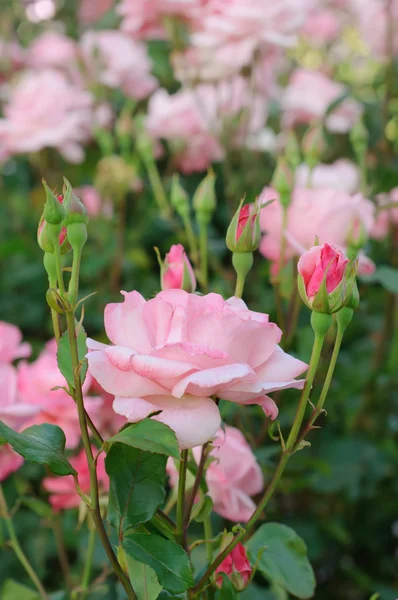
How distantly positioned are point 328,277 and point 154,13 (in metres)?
0.87

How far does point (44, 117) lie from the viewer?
136cm

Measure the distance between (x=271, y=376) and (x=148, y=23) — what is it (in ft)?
3.09

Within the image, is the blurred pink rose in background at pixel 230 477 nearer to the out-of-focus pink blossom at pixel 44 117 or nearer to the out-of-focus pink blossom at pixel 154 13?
the out-of-focus pink blossom at pixel 154 13

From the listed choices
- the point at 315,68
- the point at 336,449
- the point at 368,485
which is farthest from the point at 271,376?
the point at 315,68

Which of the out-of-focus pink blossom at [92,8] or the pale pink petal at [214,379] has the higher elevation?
the pale pink petal at [214,379]

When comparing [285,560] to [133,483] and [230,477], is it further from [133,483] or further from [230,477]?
[133,483]

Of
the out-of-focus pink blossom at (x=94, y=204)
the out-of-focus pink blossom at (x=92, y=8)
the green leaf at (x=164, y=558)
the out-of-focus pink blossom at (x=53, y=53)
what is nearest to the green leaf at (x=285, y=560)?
the green leaf at (x=164, y=558)

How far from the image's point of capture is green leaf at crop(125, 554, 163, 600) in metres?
0.45

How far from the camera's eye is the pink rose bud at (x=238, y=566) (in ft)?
1.62

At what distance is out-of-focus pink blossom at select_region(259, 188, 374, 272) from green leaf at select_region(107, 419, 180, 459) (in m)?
0.34

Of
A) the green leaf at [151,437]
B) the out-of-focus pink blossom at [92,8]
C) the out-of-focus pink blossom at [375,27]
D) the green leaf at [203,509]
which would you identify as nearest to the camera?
the green leaf at [151,437]

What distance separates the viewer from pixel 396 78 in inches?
51.9

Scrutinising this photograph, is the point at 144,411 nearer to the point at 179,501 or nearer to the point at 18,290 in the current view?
the point at 179,501

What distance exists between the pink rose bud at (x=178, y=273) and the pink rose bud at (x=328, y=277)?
8cm
